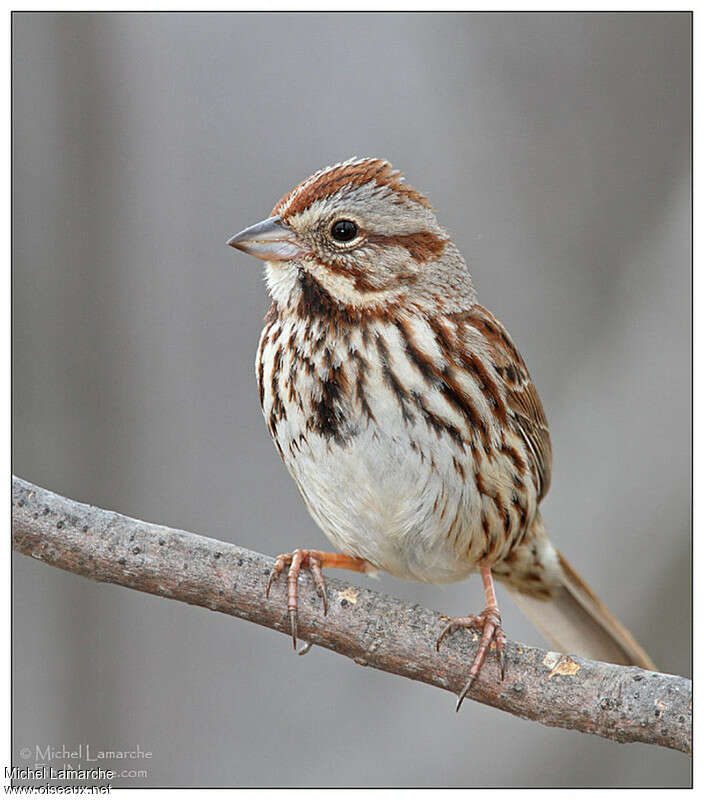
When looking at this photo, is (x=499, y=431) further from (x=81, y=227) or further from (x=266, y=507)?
(x=81, y=227)

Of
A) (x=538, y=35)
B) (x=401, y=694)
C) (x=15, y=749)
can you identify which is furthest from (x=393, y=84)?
(x=15, y=749)

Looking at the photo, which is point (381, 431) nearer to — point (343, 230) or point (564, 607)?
point (343, 230)

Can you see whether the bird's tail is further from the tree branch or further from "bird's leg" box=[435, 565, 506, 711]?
the tree branch

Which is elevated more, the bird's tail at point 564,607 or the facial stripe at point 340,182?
the facial stripe at point 340,182

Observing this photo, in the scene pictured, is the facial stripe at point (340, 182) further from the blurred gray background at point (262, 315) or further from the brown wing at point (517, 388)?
the blurred gray background at point (262, 315)

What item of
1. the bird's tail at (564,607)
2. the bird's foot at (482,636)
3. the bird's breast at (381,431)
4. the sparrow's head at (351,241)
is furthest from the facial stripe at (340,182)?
the bird's tail at (564,607)

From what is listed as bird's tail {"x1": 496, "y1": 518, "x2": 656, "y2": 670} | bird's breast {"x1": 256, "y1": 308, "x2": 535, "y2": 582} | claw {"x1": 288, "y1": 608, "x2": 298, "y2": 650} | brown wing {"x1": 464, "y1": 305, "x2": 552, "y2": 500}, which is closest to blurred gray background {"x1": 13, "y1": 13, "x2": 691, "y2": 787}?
bird's tail {"x1": 496, "y1": 518, "x2": 656, "y2": 670}

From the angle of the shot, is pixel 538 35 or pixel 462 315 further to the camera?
pixel 538 35
